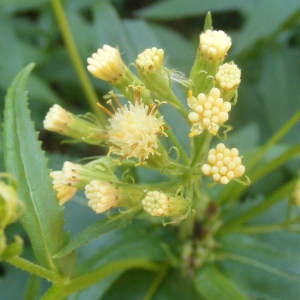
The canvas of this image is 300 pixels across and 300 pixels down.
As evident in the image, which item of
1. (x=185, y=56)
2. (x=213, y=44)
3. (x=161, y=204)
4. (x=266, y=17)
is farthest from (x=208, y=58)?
(x=185, y=56)

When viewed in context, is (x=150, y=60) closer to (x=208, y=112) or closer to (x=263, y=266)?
(x=208, y=112)

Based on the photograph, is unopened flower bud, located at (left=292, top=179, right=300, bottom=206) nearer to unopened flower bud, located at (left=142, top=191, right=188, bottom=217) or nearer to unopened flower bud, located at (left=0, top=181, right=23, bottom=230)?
unopened flower bud, located at (left=142, top=191, right=188, bottom=217)

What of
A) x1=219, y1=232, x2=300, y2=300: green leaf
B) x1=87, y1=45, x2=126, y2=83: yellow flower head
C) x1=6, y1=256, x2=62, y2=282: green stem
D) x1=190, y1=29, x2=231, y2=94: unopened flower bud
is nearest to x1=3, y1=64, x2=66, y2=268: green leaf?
x1=6, y1=256, x2=62, y2=282: green stem

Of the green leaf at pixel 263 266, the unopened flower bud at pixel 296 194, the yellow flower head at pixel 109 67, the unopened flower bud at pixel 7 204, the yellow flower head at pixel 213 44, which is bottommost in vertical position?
the green leaf at pixel 263 266

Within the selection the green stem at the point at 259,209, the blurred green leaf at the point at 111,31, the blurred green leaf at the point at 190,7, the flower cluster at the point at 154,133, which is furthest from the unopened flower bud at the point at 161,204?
the blurred green leaf at the point at 190,7

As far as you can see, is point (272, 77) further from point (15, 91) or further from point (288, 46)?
point (15, 91)

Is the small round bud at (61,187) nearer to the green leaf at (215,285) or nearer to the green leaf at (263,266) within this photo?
the green leaf at (215,285)

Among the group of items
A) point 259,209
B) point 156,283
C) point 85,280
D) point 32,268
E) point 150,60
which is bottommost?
point 156,283
